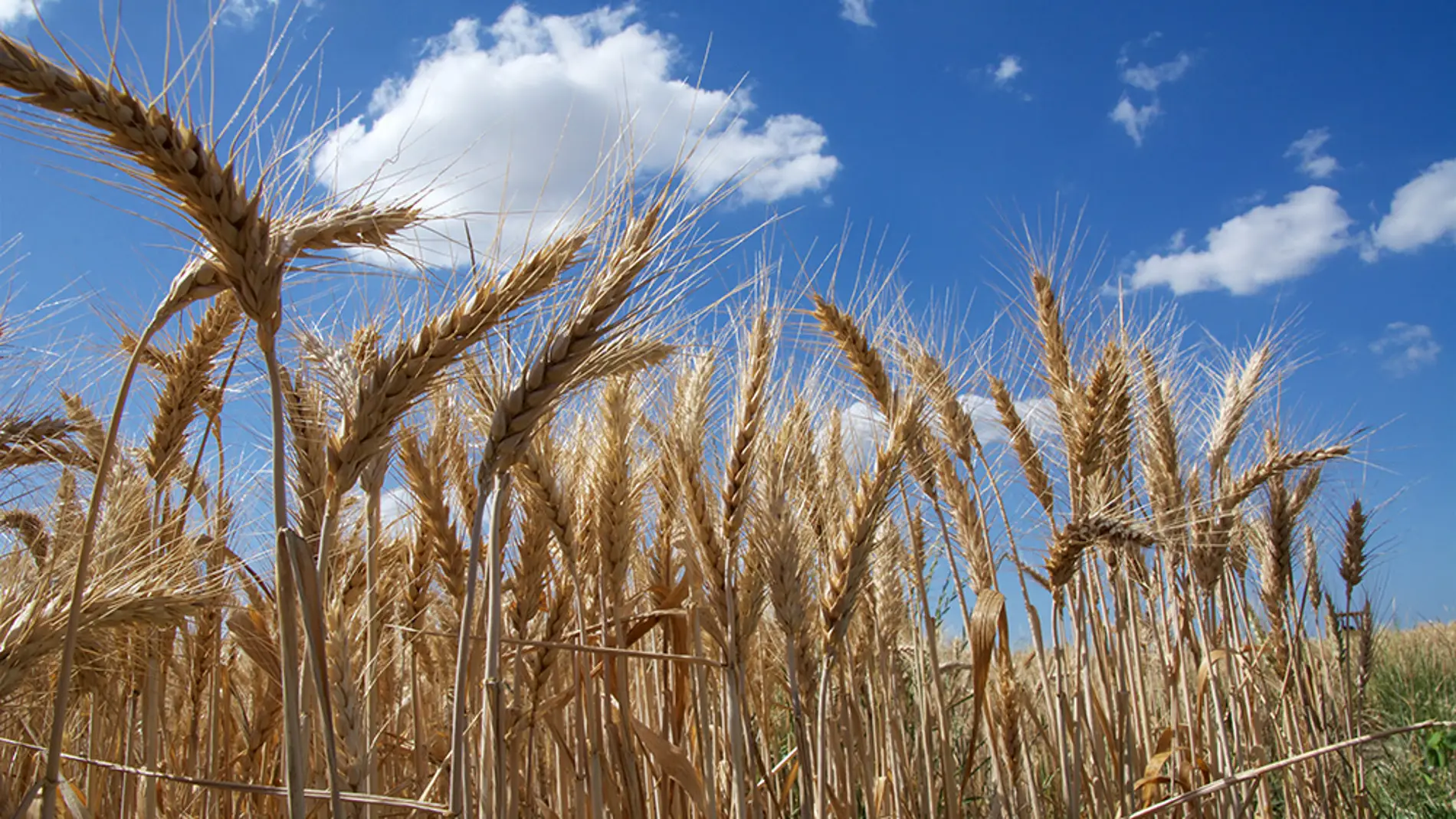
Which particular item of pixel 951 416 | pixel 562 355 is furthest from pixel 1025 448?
pixel 562 355

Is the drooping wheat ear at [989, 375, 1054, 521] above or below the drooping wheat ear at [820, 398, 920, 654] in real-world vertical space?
above

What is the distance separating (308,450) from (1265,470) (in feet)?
11.9

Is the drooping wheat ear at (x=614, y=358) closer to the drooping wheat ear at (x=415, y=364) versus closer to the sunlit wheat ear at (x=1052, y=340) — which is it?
the drooping wheat ear at (x=415, y=364)

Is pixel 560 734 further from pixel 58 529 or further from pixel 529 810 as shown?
pixel 58 529

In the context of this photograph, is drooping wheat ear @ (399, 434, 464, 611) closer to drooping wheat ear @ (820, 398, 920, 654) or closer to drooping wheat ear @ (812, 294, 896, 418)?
drooping wheat ear @ (820, 398, 920, 654)

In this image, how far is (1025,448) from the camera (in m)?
3.72

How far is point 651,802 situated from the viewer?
2.96 m

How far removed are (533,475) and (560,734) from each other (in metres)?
0.88

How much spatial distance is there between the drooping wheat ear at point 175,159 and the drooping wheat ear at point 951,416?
2242mm

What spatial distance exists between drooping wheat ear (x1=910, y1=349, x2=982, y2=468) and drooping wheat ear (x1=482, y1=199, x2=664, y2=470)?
168 cm

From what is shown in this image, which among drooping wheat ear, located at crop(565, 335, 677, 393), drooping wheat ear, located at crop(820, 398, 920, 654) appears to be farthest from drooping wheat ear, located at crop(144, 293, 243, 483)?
drooping wheat ear, located at crop(820, 398, 920, 654)

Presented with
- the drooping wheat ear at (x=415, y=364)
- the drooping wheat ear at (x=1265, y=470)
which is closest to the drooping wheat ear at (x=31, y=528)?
the drooping wheat ear at (x=415, y=364)

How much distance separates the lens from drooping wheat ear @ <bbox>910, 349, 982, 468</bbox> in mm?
3252

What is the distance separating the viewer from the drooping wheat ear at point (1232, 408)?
12.7 feet
